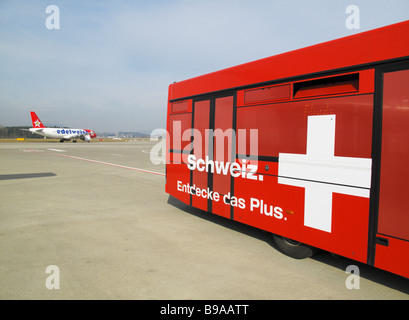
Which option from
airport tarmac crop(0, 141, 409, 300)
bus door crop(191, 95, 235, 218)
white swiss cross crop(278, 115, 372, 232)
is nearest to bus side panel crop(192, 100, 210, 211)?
bus door crop(191, 95, 235, 218)

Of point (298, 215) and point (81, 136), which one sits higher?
point (81, 136)

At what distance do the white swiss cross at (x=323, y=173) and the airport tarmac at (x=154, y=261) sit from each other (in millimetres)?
897

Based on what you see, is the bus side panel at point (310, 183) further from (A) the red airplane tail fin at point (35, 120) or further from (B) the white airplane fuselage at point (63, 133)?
(A) the red airplane tail fin at point (35, 120)

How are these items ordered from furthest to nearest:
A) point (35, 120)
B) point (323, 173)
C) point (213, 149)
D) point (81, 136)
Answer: point (81, 136) → point (35, 120) → point (213, 149) → point (323, 173)

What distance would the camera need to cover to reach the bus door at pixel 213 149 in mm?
5215

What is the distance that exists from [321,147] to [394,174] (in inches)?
35.5

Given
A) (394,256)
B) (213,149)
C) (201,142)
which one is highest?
(201,142)

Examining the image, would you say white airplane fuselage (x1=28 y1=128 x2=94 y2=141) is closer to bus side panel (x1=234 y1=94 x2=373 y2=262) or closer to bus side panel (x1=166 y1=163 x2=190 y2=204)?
bus side panel (x1=166 y1=163 x2=190 y2=204)

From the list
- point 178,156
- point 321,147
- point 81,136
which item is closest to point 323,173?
point 321,147

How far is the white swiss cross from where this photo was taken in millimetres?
3334

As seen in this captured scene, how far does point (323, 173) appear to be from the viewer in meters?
3.66

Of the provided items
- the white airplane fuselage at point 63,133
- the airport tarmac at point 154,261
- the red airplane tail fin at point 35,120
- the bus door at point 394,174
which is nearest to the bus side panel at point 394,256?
the bus door at point 394,174

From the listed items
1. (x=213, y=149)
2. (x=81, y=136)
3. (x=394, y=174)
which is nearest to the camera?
(x=394, y=174)

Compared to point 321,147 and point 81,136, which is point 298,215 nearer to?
point 321,147
